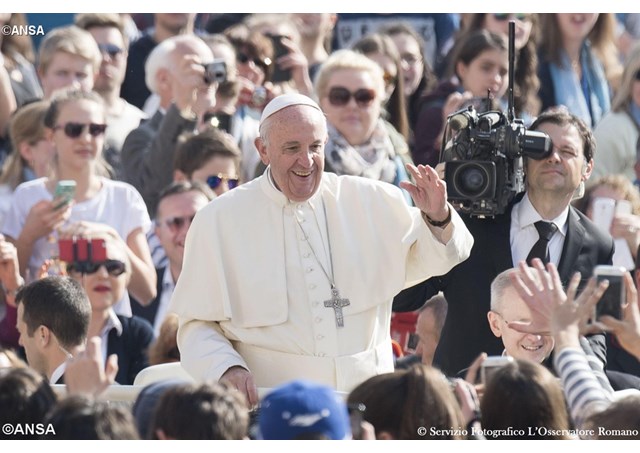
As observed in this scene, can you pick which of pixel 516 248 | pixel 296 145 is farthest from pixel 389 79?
pixel 296 145

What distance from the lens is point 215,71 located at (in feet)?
30.9

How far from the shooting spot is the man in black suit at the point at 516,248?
738 cm

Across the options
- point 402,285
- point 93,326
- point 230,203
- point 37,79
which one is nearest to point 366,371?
point 402,285

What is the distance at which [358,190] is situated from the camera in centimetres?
714

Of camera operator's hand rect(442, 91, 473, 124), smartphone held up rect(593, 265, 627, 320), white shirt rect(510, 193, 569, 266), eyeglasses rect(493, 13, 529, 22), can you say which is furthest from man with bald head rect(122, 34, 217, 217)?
smartphone held up rect(593, 265, 627, 320)

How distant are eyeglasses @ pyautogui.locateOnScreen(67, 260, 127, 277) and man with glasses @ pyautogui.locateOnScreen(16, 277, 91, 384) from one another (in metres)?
1.15

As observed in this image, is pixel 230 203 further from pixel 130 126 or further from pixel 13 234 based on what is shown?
pixel 130 126

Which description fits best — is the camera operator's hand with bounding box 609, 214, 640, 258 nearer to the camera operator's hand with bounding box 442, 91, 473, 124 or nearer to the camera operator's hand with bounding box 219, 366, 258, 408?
the camera operator's hand with bounding box 442, 91, 473, 124

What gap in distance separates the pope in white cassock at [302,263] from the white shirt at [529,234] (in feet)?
2.08

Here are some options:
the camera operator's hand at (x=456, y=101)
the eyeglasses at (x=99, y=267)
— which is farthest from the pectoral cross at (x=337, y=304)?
the camera operator's hand at (x=456, y=101)

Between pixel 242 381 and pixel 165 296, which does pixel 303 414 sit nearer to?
Answer: pixel 242 381

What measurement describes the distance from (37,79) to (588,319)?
16.4ft

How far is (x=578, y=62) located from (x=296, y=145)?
13.6 feet

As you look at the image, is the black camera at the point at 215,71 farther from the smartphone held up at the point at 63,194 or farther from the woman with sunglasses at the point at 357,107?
the smartphone held up at the point at 63,194
